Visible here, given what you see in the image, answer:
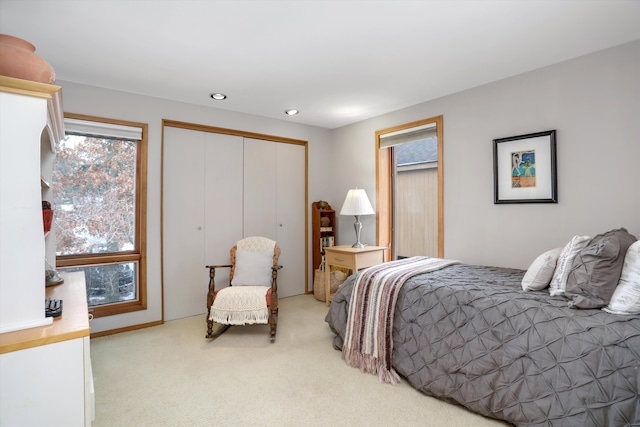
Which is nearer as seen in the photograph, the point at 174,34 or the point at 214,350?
the point at 174,34

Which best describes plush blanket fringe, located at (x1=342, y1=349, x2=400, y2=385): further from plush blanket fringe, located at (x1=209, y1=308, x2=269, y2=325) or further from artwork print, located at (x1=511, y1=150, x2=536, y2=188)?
artwork print, located at (x1=511, y1=150, x2=536, y2=188)

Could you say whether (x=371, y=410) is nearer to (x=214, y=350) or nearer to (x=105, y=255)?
(x=214, y=350)

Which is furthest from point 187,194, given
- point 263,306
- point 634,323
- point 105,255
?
point 634,323

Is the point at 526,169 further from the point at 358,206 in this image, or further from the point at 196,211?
the point at 196,211

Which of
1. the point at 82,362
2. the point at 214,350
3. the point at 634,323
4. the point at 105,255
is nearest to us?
the point at 82,362

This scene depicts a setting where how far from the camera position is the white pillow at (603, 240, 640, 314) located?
67.7 inches

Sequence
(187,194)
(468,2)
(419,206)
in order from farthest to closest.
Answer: (419,206) < (187,194) < (468,2)

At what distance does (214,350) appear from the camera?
2.98 meters

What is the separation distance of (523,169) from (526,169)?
0.08 feet

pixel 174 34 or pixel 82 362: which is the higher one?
pixel 174 34

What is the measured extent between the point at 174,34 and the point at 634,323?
10.6ft

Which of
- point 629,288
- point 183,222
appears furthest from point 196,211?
point 629,288

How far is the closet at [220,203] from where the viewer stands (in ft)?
12.6

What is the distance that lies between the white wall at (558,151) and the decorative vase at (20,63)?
11.1 ft
